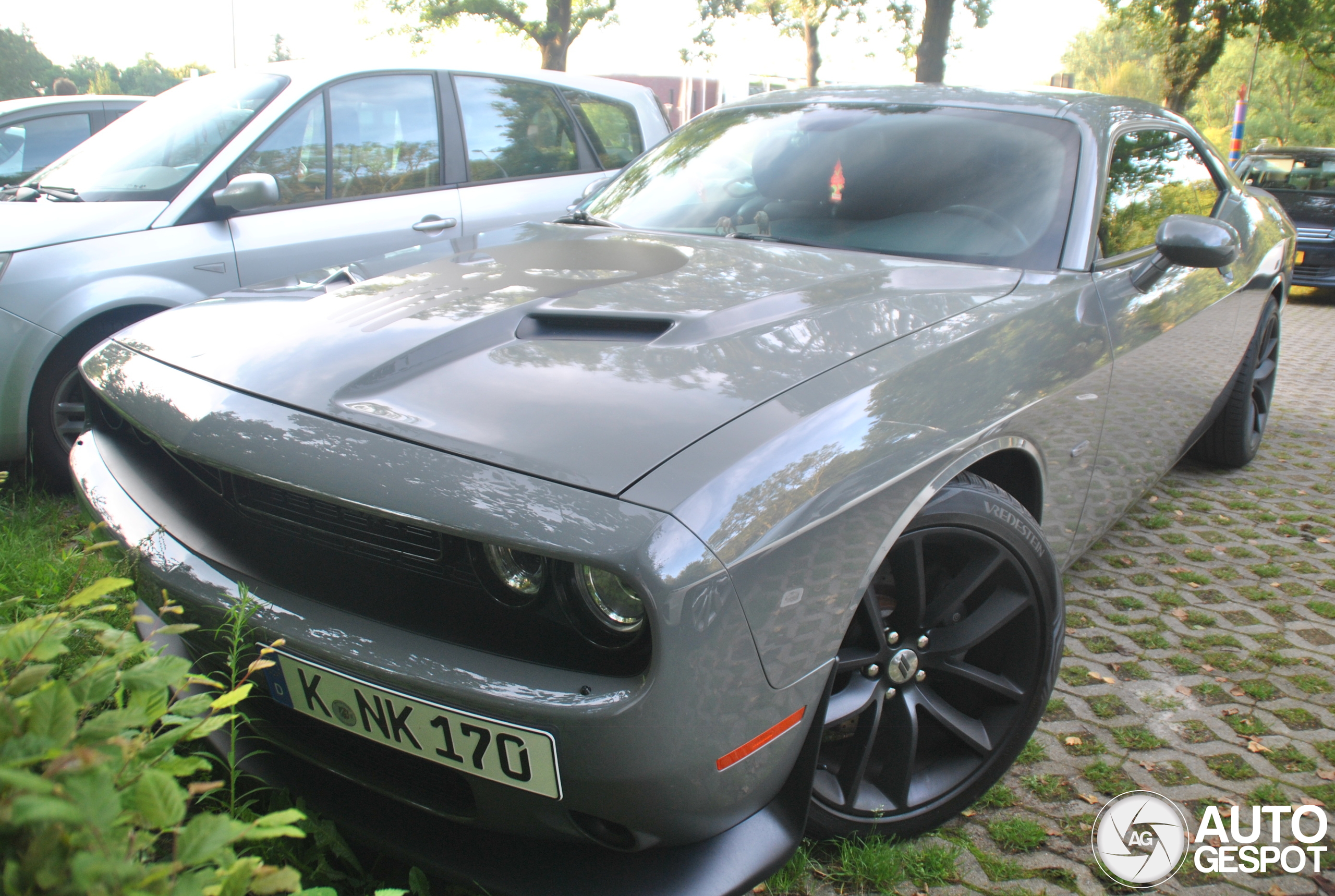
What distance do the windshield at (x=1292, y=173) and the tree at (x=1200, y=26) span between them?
8.48 metres

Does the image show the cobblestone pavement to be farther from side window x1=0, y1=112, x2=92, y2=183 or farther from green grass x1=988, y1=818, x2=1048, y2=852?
side window x1=0, y1=112, x2=92, y2=183

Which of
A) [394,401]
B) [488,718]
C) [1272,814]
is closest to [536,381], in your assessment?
[394,401]

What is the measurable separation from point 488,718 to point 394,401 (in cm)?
58

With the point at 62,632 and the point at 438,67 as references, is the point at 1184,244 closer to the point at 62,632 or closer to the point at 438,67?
the point at 62,632

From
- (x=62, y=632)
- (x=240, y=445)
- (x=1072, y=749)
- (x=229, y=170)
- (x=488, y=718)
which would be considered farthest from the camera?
(x=229, y=170)

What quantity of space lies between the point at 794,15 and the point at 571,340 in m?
27.0

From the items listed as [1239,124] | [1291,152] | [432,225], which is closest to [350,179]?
[432,225]

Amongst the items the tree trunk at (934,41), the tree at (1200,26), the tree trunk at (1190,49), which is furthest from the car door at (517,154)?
the tree at (1200,26)

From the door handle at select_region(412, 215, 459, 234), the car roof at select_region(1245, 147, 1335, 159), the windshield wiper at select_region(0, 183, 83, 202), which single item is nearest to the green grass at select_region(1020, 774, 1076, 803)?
the door handle at select_region(412, 215, 459, 234)

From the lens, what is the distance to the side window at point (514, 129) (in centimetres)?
467

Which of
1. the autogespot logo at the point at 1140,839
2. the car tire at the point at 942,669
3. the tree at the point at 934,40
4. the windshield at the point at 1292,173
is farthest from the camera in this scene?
the tree at the point at 934,40

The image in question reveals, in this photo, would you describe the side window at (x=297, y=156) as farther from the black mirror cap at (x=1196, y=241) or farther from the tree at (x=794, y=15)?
the tree at (x=794, y=15)

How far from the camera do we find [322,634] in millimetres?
1483

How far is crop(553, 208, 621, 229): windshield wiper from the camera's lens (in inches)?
119
